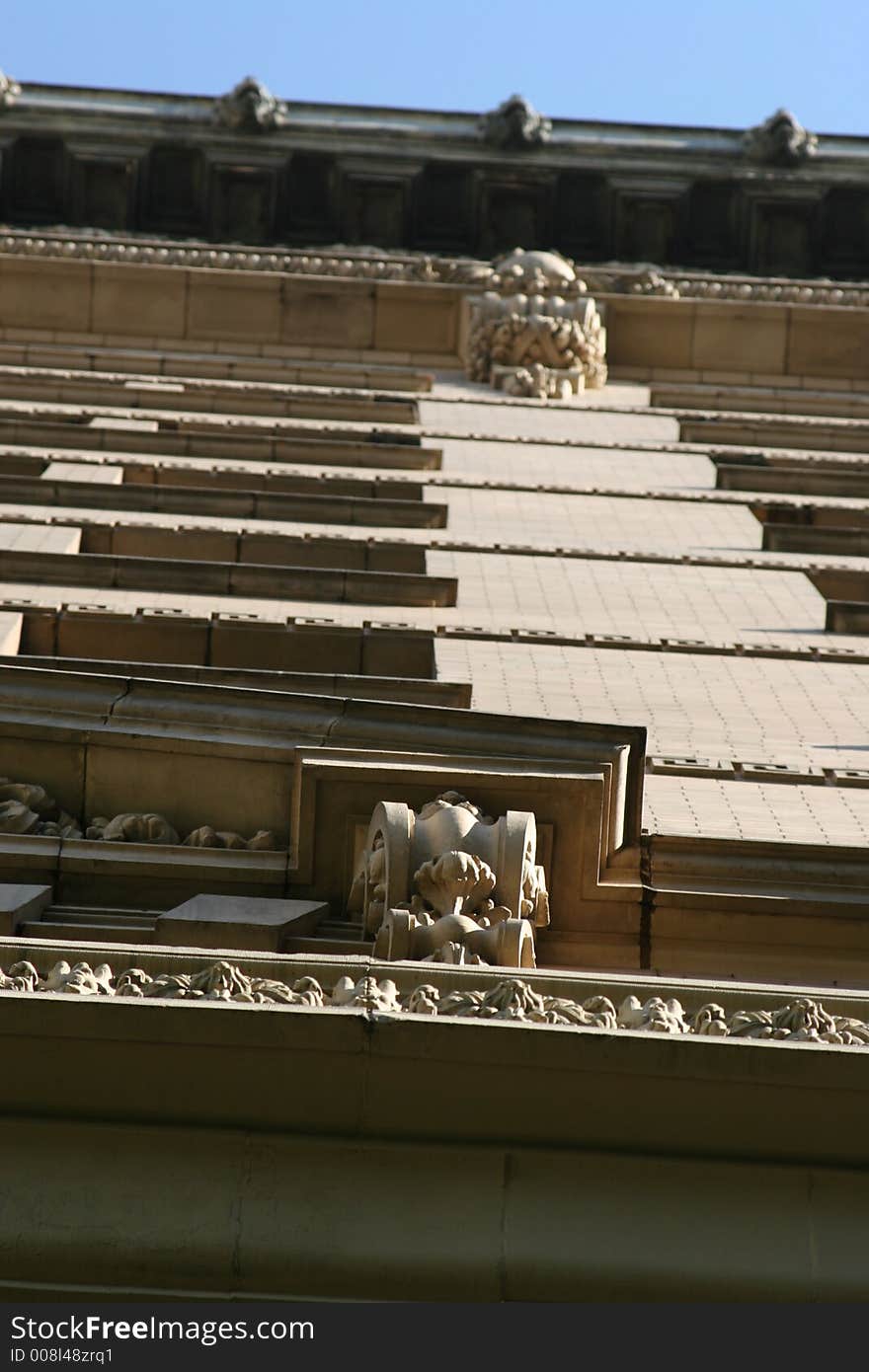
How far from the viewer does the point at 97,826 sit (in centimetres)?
1459

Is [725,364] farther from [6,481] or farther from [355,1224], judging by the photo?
[355,1224]

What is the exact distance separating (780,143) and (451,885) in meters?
36.7

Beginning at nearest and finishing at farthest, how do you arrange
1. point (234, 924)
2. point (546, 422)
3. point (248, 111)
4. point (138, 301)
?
point (234, 924) → point (546, 422) → point (138, 301) → point (248, 111)

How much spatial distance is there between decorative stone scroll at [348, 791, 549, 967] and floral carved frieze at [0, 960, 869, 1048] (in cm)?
75

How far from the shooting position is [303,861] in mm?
13945

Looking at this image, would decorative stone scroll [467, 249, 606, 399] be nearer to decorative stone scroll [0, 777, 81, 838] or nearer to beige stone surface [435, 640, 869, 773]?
beige stone surface [435, 640, 869, 773]

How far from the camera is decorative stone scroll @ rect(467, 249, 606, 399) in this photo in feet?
118

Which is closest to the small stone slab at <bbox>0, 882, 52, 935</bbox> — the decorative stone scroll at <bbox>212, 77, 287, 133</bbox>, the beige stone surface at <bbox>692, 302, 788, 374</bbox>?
the beige stone surface at <bbox>692, 302, 788, 374</bbox>

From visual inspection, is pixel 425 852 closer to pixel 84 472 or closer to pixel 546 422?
pixel 84 472

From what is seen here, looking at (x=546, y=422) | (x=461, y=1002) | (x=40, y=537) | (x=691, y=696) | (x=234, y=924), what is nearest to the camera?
(x=461, y=1002)

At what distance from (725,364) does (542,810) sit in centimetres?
2583

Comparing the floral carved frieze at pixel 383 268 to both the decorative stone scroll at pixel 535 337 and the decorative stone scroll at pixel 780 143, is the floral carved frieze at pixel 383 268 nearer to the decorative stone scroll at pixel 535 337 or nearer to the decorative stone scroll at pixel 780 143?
the decorative stone scroll at pixel 535 337

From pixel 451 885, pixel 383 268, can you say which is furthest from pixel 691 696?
pixel 383 268

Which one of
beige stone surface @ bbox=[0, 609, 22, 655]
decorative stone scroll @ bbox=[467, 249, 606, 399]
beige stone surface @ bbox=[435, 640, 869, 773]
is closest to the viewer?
beige stone surface @ bbox=[435, 640, 869, 773]
